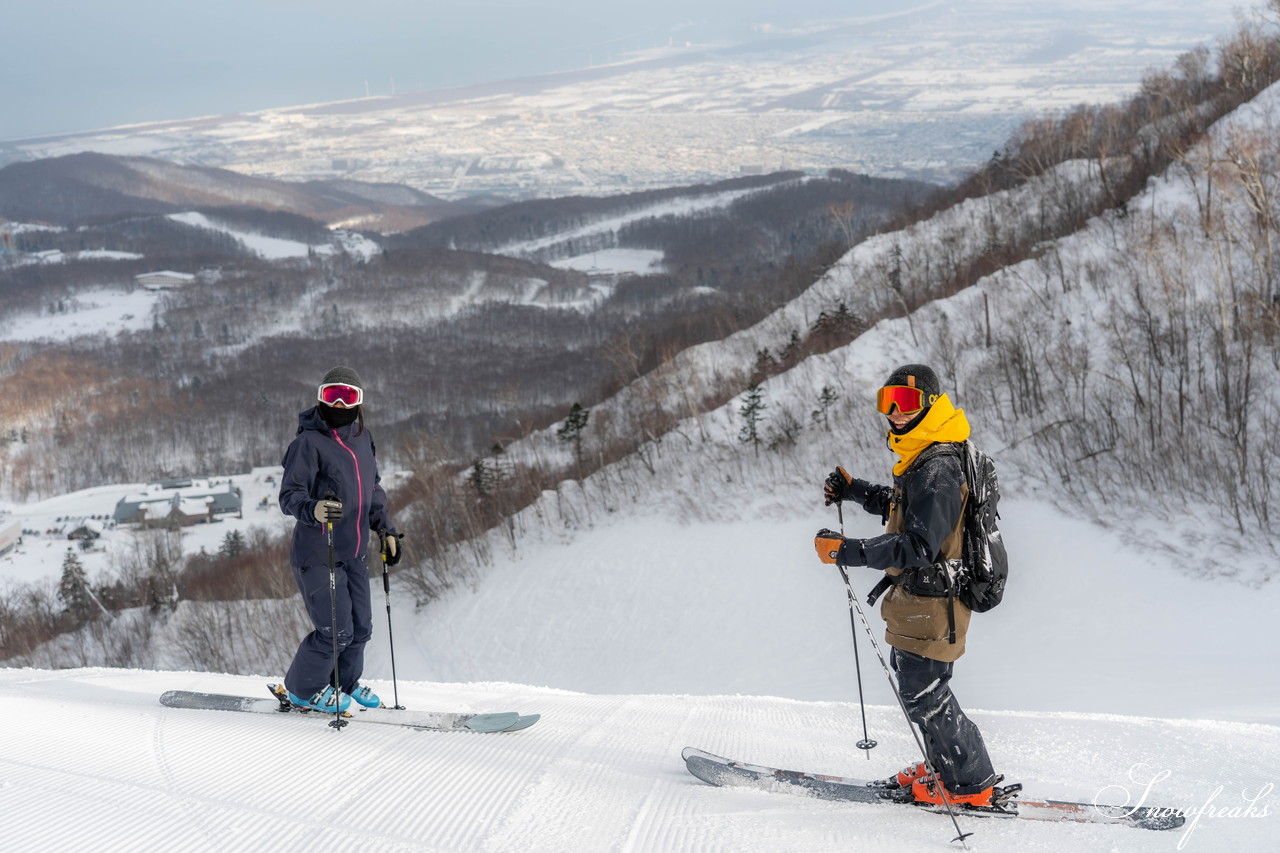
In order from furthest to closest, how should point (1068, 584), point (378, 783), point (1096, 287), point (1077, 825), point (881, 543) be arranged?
1. point (1096, 287)
2. point (1068, 584)
3. point (378, 783)
4. point (1077, 825)
5. point (881, 543)

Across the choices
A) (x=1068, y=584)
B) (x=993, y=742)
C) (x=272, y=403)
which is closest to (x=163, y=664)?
(x=1068, y=584)

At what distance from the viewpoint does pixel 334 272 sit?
15838 centimetres

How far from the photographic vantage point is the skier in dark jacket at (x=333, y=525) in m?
5.03

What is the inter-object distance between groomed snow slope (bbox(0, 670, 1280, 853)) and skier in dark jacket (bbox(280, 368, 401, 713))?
362 millimetres

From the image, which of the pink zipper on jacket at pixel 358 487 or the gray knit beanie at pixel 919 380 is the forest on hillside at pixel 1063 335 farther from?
the pink zipper on jacket at pixel 358 487

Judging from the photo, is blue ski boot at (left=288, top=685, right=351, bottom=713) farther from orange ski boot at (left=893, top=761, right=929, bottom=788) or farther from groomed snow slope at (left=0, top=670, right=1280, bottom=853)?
orange ski boot at (left=893, top=761, right=929, bottom=788)

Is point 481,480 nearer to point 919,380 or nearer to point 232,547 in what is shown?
point 919,380

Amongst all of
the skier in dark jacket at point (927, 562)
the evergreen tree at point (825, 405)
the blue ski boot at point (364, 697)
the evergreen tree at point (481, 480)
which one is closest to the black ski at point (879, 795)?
the skier in dark jacket at point (927, 562)

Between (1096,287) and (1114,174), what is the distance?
437 inches

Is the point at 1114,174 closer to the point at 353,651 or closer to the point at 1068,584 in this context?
the point at 1068,584

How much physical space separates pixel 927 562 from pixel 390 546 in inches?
126

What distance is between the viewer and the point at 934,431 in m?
3.83

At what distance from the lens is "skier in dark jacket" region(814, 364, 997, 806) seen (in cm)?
373

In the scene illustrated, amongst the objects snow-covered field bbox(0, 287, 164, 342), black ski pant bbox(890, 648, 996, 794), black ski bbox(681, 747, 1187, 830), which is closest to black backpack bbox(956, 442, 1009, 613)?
black ski pant bbox(890, 648, 996, 794)
